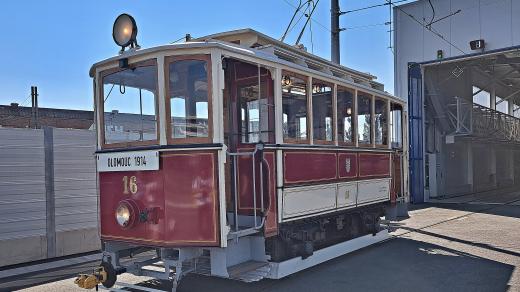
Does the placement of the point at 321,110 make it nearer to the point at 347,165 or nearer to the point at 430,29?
the point at 347,165

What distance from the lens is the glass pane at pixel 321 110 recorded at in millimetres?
6739

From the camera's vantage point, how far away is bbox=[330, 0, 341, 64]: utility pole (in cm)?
1334

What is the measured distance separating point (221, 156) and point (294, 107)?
166 centimetres

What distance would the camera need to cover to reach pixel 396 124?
390 inches

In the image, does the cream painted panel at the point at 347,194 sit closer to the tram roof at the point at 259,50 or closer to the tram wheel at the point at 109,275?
the tram roof at the point at 259,50

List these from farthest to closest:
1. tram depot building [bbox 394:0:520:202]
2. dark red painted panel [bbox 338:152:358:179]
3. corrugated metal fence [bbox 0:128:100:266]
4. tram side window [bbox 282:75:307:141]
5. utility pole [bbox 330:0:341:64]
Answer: tram depot building [bbox 394:0:520:202], utility pole [bbox 330:0:341:64], corrugated metal fence [bbox 0:128:100:266], dark red painted panel [bbox 338:152:358:179], tram side window [bbox 282:75:307:141]

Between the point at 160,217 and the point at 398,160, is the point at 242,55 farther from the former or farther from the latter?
the point at 398,160

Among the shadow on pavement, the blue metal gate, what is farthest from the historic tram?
the blue metal gate

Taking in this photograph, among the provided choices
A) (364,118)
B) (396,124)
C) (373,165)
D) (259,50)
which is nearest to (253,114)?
(259,50)

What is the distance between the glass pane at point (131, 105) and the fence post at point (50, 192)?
9.91 feet

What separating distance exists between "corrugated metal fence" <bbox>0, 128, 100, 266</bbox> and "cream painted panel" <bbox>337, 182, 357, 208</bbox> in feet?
15.2

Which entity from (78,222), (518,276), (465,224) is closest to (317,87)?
(518,276)

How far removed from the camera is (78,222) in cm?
860

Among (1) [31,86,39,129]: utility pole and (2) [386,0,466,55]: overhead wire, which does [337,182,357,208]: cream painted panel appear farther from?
(1) [31,86,39,129]: utility pole
